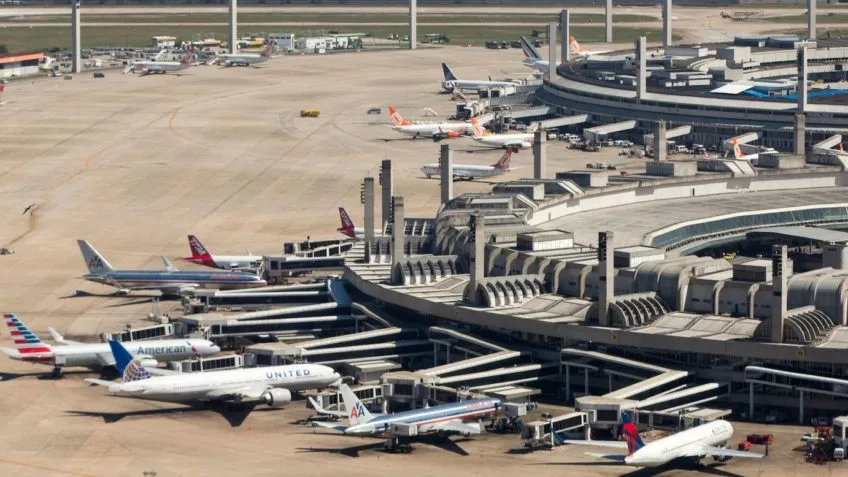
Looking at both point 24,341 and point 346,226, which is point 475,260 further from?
point 346,226

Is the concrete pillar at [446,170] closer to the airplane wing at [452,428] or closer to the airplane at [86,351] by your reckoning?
the airplane at [86,351]

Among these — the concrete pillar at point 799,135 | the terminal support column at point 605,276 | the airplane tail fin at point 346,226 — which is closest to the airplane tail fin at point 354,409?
the terminal support column at point 605,276

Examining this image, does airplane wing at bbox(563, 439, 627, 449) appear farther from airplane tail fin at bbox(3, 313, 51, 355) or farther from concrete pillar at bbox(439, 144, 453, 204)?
concrete pillar at bbox(439, 144, 453, 204)

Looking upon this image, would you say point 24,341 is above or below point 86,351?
above

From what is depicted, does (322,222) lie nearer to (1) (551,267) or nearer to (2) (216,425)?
(1) (551,267)

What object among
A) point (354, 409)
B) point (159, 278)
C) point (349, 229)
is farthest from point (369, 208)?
point (354, 409)

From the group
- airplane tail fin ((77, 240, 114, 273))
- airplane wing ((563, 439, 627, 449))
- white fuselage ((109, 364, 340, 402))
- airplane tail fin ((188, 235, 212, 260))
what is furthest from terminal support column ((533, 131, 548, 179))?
airplane wing ((563, 439, 627, 449))
